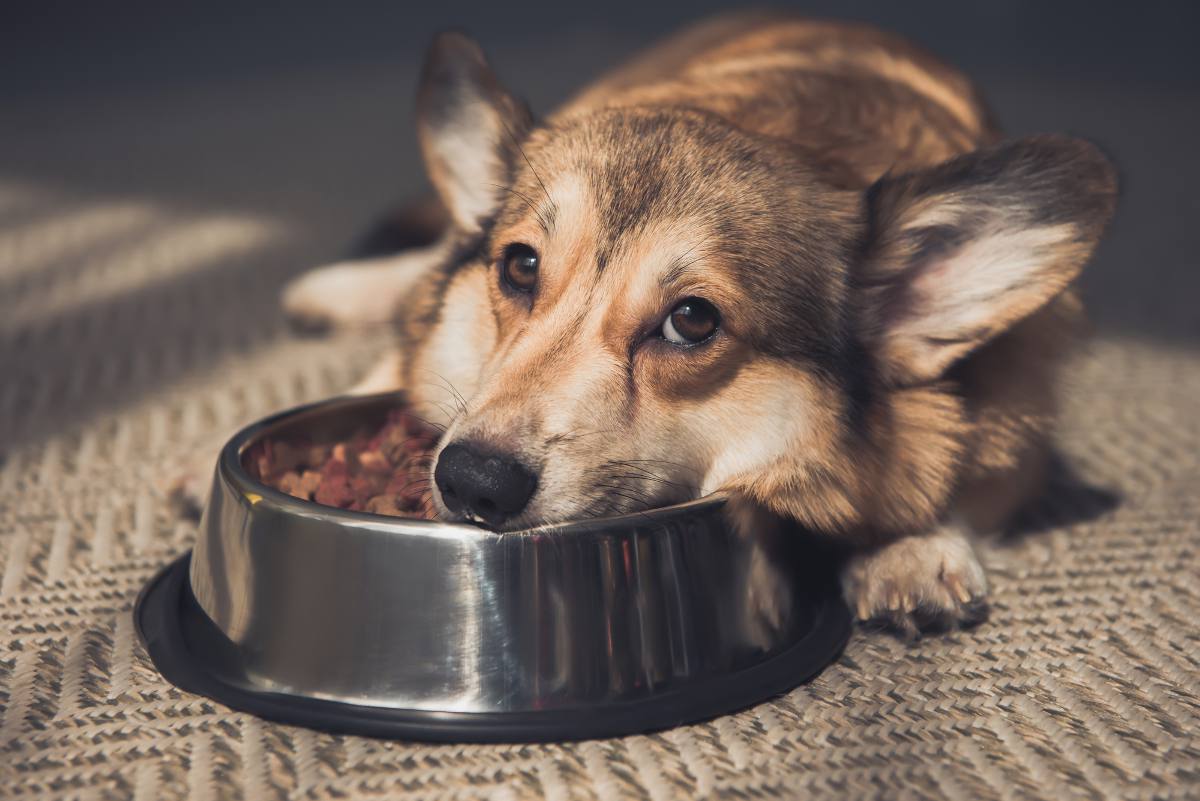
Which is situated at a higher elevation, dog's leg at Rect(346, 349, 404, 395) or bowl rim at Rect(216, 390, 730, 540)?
bowl rim at Rect(216, 390, 730, 540)

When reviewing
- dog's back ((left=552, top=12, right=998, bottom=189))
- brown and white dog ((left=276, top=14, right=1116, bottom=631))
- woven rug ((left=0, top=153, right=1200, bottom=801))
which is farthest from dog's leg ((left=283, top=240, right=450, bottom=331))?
brown and white dog ((left=276, top=14, right=1116, bottom=631))

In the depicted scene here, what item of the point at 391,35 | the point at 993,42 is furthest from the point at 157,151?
the point at 993,42

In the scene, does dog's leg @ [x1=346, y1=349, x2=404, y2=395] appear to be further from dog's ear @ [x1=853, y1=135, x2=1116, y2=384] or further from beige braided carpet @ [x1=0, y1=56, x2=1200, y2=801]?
dog's ear @ [x1=853, y1=135, x2=1116, y2=384]

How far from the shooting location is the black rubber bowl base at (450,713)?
132 cm

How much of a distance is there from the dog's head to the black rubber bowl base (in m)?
0.24

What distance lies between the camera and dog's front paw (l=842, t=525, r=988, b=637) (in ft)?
5.40

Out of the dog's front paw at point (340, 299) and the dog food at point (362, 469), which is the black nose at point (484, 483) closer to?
the dog food at point (362, 469)

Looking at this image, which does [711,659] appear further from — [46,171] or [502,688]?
[46,171]

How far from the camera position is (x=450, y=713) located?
1.33 metres

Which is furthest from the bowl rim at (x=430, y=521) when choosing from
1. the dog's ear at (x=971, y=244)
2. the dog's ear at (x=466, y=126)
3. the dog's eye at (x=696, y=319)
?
the dog's ear at (x=466, y=126)

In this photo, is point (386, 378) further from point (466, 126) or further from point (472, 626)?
point (472, 626)

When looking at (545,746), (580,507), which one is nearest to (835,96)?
(580,507)

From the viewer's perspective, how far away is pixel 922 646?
163cm

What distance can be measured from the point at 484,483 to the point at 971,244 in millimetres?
811
